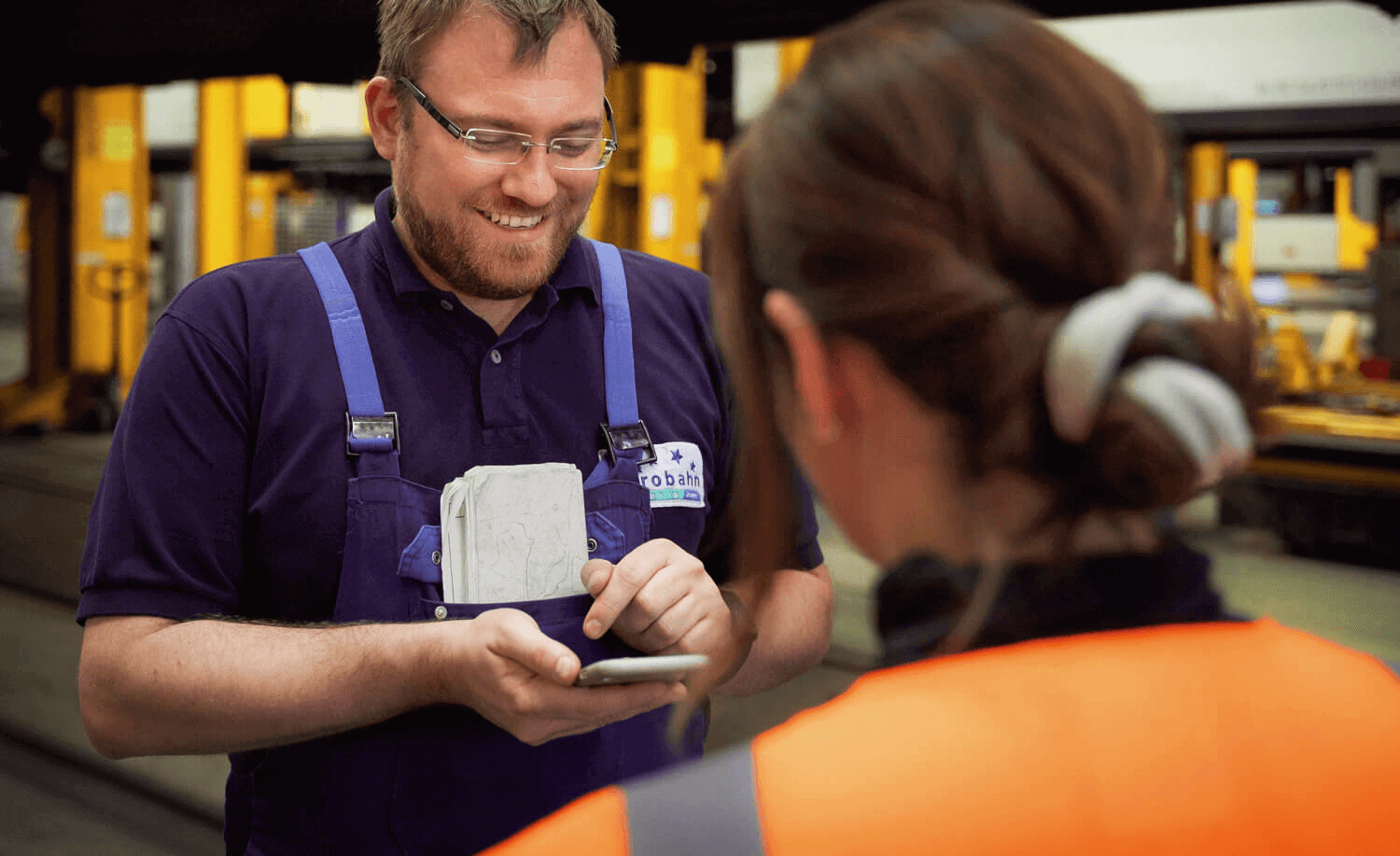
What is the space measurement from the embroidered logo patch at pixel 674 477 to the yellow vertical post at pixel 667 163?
6.13 metres

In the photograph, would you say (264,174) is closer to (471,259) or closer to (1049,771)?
(471,259)

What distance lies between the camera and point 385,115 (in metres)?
1.44

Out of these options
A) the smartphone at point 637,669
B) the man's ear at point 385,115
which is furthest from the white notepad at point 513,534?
the man's ear at point 385,115

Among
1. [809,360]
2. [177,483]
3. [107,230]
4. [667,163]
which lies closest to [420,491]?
[177,483]

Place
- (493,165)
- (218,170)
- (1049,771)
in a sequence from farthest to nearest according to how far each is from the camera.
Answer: (218,170) < (493,165) < (1049,771)

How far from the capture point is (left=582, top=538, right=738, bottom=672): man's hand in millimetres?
1294

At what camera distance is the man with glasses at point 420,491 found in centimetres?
119

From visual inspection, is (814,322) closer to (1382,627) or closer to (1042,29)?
(1042,29)

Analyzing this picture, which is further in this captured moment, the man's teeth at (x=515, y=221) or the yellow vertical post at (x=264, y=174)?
the yellow vertical post at (x=264, y=174)

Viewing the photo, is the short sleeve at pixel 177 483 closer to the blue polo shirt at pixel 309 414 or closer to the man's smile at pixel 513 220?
the blue polo shirt at pixel 309 414

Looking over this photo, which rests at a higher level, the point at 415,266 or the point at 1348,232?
the point at 1348,232

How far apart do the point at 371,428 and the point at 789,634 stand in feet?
1.81

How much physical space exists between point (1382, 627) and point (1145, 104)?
16.9 feet

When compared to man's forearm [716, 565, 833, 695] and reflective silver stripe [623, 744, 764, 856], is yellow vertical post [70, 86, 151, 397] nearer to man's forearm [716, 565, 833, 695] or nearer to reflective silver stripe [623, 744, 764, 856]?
man's forearm [716, 565, 833, 695]
